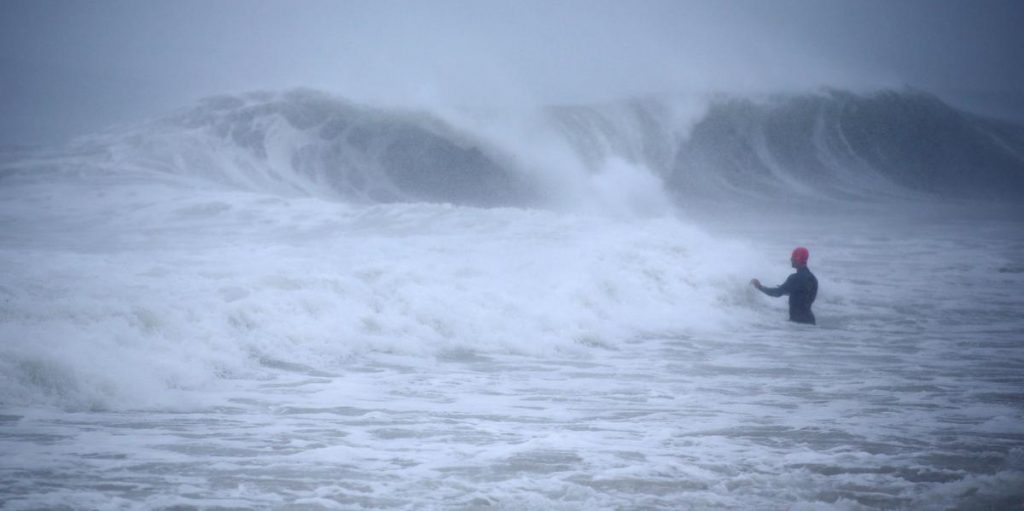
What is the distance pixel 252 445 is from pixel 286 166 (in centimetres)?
2126

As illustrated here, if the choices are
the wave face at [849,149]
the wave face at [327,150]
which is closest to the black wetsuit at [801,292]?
the wave face at [327,150]

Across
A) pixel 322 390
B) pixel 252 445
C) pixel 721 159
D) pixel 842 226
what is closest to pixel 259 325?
pixel 322 390

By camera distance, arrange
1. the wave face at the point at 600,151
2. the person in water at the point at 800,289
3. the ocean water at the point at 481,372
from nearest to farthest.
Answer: the ocean water at the point at 481,372, the person in water at the point at 800,289, the wave face at the point at 600,151

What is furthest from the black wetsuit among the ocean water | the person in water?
the ocean water

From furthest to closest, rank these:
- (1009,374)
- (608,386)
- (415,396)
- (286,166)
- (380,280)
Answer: (286,166) → (380,280) → (1009,374) → (608,386) → (415,396)

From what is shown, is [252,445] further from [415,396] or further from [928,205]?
[928,205]

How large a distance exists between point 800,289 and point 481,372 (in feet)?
13.9

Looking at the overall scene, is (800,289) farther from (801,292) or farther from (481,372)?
(481,372)

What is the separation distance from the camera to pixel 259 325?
6.81 metres

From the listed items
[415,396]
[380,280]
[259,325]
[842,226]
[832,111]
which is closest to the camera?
[415,396]

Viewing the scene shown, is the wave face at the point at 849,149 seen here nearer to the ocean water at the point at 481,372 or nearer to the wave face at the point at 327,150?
the wave face at the point at 327,150

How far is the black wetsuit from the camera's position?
9.16 m

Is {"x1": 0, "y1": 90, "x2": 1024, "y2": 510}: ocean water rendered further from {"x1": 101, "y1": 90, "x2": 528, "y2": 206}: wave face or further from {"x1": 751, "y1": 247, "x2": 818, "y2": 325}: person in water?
{"x1": 101, "y1": 90, "x2": 528, "y2": 206}: wave face

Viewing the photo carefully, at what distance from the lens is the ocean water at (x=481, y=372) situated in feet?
12.0
